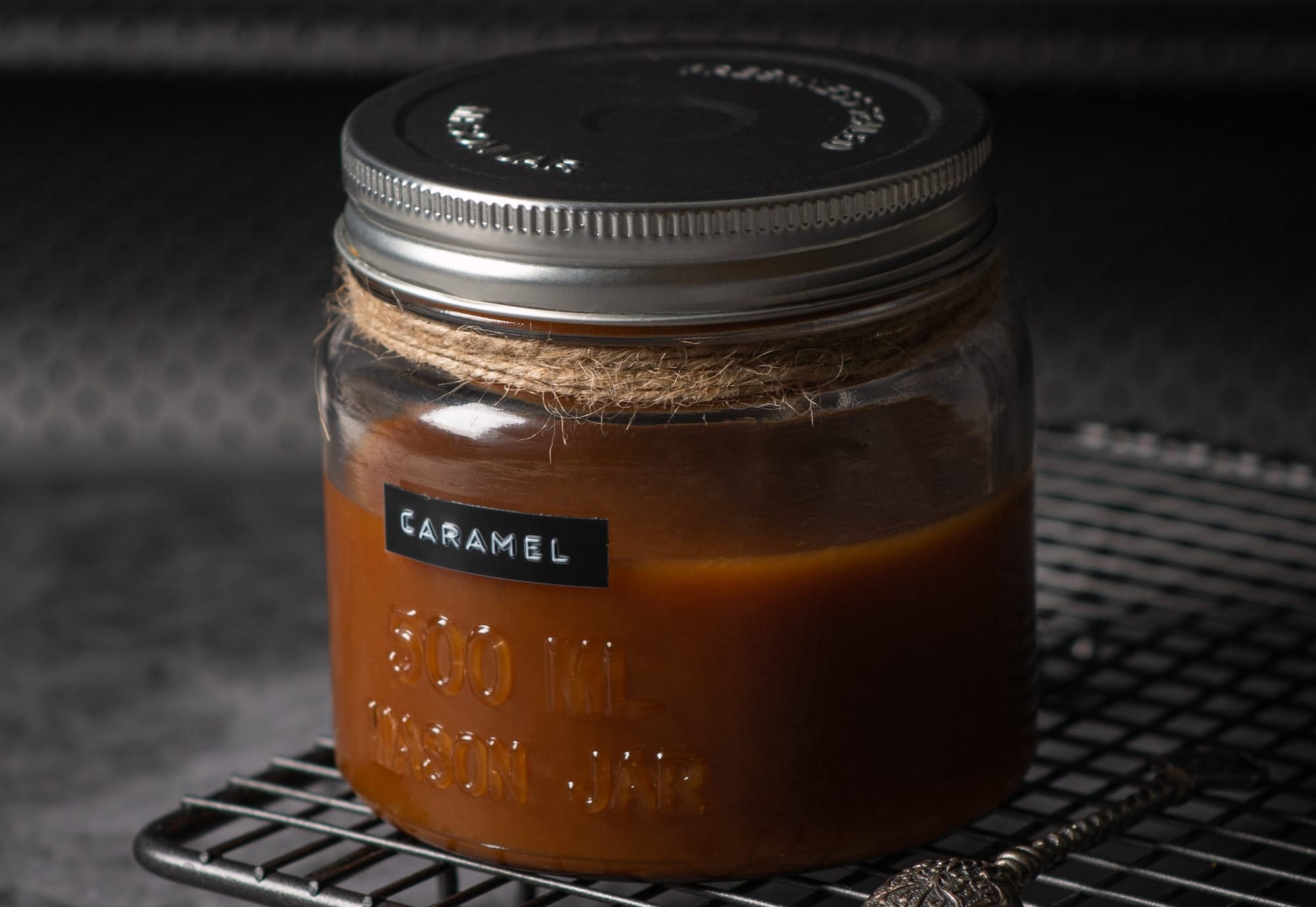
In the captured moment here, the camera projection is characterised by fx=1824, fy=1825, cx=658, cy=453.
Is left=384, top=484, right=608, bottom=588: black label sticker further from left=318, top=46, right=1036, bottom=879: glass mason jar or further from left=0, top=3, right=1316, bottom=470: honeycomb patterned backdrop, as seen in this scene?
left=0, top=3, right=1316, bottom=470: honeycomb patterned backdrop

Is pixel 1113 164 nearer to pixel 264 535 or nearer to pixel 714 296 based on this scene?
pixel 264 535

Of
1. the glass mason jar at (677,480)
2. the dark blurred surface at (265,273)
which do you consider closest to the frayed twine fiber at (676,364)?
the glass mason jar at (677,480)

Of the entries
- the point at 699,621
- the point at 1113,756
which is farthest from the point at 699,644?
the point at 1113,756

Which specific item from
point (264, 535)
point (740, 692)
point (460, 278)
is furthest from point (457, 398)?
point (264, 535)

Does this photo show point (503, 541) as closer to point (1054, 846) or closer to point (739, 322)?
point (739, 322)

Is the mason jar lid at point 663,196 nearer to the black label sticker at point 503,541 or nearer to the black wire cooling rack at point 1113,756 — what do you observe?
the black label sticker at point 503,541

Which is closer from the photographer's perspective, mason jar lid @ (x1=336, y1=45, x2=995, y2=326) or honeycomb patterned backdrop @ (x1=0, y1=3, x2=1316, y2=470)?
mason jar lid @ (x1=336, y1=45, x2=995, y2=326)

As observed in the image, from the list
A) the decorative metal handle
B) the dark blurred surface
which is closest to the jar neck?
the decorative metal handle
